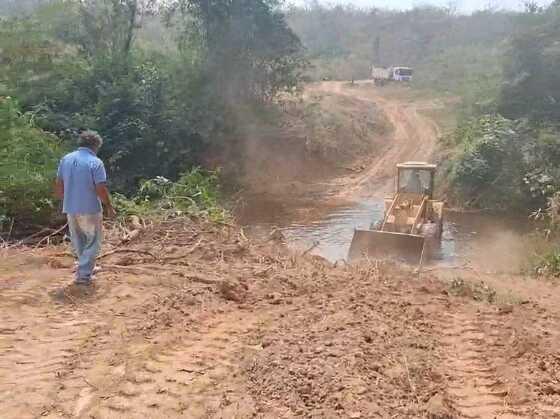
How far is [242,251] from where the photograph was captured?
28.2 feet

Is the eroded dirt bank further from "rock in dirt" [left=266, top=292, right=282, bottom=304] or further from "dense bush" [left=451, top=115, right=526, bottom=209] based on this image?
"dense bush" [left=451, top=115, right=526, bottom=209]

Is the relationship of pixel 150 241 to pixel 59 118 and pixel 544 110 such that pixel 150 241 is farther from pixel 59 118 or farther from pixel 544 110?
pixel 544 110

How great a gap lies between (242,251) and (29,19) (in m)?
17.0

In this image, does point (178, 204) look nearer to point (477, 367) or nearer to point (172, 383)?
point (172, 383)

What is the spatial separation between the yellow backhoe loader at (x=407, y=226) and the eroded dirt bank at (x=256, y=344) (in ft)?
13.6

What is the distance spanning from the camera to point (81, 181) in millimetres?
6242

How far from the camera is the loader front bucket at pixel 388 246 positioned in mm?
12164

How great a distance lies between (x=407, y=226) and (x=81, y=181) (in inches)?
335

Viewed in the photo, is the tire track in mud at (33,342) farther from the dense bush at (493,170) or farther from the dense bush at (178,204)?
the dense bush at (493,170)

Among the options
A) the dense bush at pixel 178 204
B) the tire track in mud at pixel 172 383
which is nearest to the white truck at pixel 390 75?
the dense bush at pixel 178 204

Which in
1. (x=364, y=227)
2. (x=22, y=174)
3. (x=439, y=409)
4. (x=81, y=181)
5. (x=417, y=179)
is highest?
(x=81, y=181)

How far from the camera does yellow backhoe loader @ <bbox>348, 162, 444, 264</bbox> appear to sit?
1225 cm

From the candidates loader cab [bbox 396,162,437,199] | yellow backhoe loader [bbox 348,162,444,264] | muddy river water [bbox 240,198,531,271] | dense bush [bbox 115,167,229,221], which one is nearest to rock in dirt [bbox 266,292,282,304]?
dense bush [bbox 115,167,229,221]

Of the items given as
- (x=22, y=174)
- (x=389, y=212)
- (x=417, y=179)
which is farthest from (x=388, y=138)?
(x=22, y=174)
